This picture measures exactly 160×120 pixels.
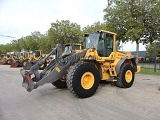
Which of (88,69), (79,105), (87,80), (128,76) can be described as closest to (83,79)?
(87,80)

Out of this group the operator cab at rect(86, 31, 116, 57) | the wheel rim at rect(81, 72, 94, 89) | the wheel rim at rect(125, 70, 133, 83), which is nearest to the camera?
the wheel rim at rect(81, 72, 94, 89)

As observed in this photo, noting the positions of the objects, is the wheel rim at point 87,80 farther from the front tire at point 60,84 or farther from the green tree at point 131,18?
the green tree at point 131,18

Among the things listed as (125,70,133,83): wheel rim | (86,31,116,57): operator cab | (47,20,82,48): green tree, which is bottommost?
(125,70,133,83): wheel rim

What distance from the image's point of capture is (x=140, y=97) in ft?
29.3

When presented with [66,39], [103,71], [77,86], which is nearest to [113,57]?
[103,71]

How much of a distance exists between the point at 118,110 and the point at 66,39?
32.9 m

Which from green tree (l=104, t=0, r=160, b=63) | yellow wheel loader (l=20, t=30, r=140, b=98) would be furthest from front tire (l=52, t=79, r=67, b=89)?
green tree (l=104, t=0, r=160, b=63)

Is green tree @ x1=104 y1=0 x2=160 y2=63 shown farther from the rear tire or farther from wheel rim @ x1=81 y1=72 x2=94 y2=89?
wheel rim @ x1=81 y1=72 x2=94 y2=89

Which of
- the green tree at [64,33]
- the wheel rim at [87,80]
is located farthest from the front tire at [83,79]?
the green tree at [64,33]

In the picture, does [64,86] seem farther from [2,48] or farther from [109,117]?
[2,48]

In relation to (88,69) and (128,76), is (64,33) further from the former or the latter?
(88,69)

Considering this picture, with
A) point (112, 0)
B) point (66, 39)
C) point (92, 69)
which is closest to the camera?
point (92, 69)

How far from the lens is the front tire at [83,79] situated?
8.58m

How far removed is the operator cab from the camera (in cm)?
1060
